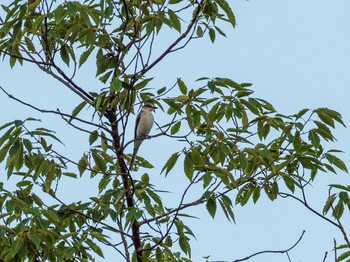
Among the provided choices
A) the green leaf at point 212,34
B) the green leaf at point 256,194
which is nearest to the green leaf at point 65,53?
the green leaf at point 212,34

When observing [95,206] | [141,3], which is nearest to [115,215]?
[95,206]

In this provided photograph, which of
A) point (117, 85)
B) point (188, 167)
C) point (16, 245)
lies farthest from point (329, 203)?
point (16, 245)

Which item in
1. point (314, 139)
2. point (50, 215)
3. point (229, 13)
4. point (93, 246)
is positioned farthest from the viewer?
point (229, 13)

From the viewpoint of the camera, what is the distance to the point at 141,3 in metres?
8.88

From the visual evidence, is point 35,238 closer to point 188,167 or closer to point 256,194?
point 188,167

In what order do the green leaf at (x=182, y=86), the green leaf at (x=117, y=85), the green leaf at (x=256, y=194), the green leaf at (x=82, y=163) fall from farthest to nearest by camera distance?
the green leaf at (x=256, y=194) < the green leaf at (x=82, y=163) < the green leaf at (x=182, y=86) < the green leaf at (x=117, y=85)

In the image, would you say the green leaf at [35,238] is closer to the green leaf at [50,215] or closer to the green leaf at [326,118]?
the green leaf at [50,215]

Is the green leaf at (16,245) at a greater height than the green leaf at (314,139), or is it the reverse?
the green leaf at (314,139)

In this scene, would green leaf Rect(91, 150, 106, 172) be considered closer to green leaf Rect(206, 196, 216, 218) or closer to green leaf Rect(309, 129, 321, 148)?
green leaf Rect(206, 196, 216, 218)

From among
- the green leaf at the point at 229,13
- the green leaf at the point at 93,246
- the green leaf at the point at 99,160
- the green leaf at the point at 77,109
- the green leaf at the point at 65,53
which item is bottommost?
the green leaf at the point at 93,246

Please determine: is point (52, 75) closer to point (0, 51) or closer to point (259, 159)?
point (0, 51)

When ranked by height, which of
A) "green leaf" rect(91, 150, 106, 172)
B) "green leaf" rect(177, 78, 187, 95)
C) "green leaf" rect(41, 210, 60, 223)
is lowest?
"green leaf" rect(41, 210, 60, 223)

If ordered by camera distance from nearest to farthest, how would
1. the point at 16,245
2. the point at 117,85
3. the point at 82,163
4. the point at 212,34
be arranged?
1. the point at 16,245
2. the point at 117,85
3. the point at 82,163
4. the point at 212,34

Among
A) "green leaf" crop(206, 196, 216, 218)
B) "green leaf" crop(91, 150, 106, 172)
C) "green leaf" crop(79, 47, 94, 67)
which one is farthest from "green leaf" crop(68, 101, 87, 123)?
"green leaf" crop(206, 196, 216, 218)
